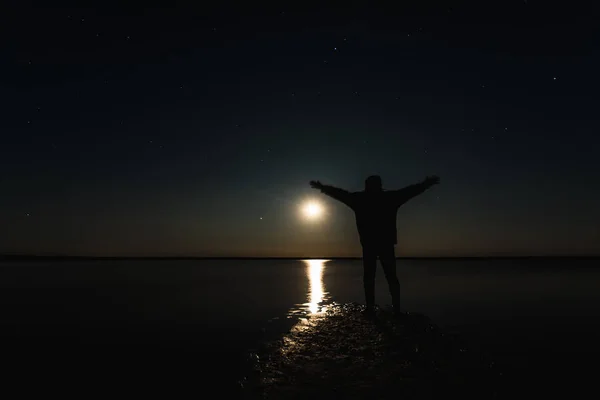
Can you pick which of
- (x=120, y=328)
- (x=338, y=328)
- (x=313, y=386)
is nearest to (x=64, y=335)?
(x=120, y=328)

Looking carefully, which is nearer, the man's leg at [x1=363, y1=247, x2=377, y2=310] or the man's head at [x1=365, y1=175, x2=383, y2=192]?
the man's leg at [x1=363, y1=247, x2=377, y2=310]

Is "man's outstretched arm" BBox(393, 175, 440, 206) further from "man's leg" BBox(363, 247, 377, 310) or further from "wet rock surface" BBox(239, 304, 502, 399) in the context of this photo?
"wet rock surface" BBox(239, 304, 502, 399)

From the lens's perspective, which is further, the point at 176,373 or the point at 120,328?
the point at 120,328

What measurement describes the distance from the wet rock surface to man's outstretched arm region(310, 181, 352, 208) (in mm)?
3326

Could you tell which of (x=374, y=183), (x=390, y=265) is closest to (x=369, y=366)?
Result: (x=390, y=265)

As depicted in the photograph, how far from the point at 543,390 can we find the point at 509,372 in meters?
0.83

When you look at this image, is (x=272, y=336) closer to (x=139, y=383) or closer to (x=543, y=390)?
(x=139, y=383)

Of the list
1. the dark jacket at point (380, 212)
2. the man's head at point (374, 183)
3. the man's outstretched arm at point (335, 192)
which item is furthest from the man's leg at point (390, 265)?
the man's outstretched arm at point (335, 192)

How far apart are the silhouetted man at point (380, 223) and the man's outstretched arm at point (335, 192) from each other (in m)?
0.24

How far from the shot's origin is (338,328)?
873 centimetres

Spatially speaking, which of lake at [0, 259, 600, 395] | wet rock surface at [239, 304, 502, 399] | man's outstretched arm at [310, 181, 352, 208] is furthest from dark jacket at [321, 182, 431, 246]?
lake at [0, 259, 600, 395]

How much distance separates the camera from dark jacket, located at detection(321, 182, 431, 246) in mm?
9828

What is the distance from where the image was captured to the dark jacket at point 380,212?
9828 mm

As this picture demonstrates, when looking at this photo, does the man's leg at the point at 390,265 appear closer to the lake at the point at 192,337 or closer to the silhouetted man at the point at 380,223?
the silhouetted man at the point at 380,223
